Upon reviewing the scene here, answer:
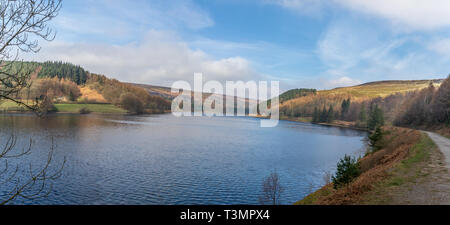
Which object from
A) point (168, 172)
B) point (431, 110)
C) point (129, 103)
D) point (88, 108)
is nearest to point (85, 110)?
point (88, 108)

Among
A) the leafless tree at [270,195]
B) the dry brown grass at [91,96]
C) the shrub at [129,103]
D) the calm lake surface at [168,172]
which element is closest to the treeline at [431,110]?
the calm lake surface at [168,172]

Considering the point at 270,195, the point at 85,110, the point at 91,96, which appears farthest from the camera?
the point at 91,96

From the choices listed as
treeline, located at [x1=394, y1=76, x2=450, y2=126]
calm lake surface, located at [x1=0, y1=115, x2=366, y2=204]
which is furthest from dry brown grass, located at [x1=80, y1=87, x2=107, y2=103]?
treeline, located at [x1=394, y1=76, x2=450, y2=126]

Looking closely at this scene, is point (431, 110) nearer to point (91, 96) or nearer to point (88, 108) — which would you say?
point (88, 108)

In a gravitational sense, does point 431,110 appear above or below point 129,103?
below

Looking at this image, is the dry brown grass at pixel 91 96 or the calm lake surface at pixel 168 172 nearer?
the calm lake surface at pixel 168 172

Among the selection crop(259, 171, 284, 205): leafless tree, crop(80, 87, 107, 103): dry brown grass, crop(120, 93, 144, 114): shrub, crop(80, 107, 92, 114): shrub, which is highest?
crop(80, 87, 107, 103): dry brown grass

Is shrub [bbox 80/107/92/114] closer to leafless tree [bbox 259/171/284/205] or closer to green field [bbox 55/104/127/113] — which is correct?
green field [bbox 55/104/127/113]

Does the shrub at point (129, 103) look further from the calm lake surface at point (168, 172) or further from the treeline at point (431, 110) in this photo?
the treeline at point (431, 110)

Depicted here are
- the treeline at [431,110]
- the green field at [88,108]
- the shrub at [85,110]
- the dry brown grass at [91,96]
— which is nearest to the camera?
the treeline at [431,110]

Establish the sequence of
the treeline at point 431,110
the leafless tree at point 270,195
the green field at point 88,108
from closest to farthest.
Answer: the leafless tree at point 270,195 → the treeline at point 431,110 → the green field at point 88,108
